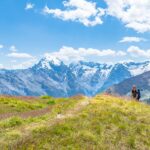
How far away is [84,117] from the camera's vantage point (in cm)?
2606

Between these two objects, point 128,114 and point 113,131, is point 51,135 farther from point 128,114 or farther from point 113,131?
point 128,114

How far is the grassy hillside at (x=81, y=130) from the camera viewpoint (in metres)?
19.2

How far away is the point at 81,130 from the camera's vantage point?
22.0 m

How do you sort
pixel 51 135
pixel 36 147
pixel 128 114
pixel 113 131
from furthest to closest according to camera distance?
pixel 128 114 → pixel 113 131 → pixel 51 135 → pixel 36 147

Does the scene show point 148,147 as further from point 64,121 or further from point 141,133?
point 64,121

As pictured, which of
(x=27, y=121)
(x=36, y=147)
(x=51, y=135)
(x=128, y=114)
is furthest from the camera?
(x=128, y=114)

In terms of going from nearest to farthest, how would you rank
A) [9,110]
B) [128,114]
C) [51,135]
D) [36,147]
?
1. [36,147]
2. [51,135]
3. [128,114]
4. [9,110]

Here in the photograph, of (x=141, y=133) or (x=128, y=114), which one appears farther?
(x=128, y=114)

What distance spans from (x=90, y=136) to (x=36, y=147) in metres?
4.12

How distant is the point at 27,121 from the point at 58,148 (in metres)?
6.95

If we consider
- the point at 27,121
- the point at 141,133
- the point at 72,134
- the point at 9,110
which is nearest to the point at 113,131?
the point at 141,133

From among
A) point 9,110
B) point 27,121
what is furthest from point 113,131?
point 9,110

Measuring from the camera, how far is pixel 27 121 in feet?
82.1

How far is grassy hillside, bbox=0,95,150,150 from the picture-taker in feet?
62.9
